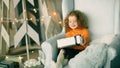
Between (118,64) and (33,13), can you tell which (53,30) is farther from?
(118,64)

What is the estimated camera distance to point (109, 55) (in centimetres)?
182

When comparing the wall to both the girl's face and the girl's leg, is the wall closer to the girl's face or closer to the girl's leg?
the girl's face

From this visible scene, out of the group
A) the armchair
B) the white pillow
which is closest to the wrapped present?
the armchair

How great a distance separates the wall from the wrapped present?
9.8 inches

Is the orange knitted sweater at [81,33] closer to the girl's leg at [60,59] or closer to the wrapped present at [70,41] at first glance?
the wrapped present at [70,41]

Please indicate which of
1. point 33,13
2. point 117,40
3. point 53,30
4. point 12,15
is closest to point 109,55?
point 117,40

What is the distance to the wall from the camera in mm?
2258

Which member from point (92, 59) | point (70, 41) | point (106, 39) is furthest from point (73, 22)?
point (92, 59)

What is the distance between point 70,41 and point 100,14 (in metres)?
0.42

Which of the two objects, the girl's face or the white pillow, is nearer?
the white pillow

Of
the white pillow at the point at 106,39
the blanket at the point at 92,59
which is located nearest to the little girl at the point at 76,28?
the white pillow at the point at 106,39

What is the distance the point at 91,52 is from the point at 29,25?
1.23m

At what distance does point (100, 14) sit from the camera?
2.29 m

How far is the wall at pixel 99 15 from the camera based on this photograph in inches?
88.9
